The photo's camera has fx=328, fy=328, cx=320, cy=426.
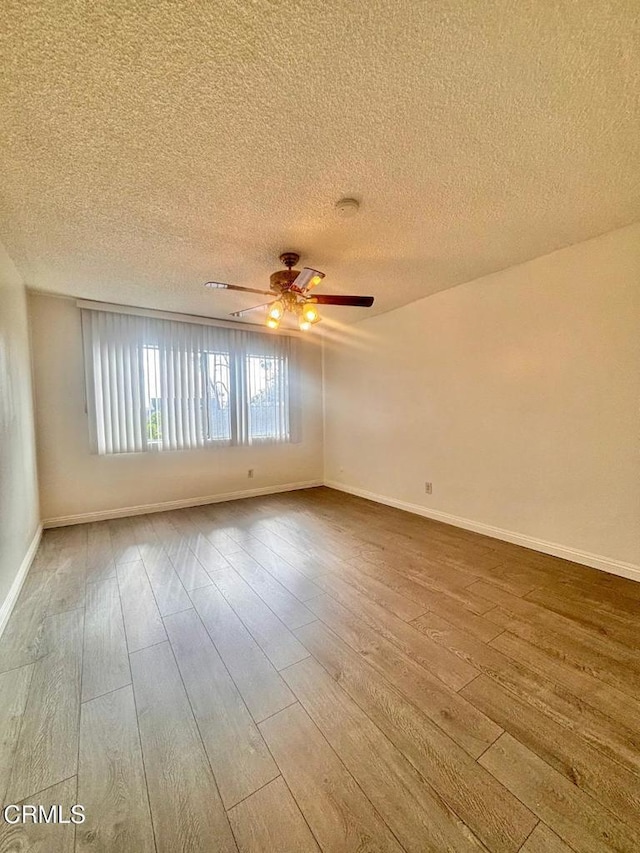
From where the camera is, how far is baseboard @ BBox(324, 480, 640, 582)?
2375mm

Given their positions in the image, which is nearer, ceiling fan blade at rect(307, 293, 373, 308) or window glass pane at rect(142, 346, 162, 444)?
ceiling fan blade at rect(307, 293, 373, 308)

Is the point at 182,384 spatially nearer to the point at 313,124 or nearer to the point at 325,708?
the point at 313,124

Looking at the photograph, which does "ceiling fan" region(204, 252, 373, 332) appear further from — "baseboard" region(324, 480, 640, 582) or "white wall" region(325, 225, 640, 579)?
"baseboard" region(324, 480, 640, 582)

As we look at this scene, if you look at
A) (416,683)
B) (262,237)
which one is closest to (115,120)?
(262,237)

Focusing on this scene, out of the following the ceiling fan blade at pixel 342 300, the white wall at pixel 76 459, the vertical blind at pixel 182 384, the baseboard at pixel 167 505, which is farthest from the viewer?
the vertical blind at pixel 182 384

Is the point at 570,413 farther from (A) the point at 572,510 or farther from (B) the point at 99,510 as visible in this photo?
(B) the point at 99,510

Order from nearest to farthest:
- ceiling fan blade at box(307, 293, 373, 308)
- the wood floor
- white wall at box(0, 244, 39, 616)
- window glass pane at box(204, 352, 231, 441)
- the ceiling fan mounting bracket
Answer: the wood floor → white wall at box(0, 244, 39, 616) → ceiling fan blade at box(307, 293, 373, 308) → the ceiling fan mounting bracket → window glass pane at box(204, 352, 231, 441)

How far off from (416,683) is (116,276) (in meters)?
3.64

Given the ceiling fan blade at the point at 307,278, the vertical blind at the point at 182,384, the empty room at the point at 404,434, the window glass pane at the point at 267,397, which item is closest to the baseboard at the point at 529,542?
the empty room at the point at 404,434

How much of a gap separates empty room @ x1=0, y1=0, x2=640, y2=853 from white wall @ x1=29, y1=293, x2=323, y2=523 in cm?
3

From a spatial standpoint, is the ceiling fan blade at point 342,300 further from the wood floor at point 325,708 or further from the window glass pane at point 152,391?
the window glass pane at point 152,391

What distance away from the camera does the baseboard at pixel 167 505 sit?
3521 millimetres

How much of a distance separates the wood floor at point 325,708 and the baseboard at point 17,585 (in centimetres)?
6

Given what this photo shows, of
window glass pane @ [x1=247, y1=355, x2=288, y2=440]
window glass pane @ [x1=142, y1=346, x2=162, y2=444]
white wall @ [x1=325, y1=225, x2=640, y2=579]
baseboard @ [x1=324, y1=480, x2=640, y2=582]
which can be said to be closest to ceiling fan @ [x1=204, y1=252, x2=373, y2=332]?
white wall @ [x1=325, y1=225, x2=640, y2=579]
